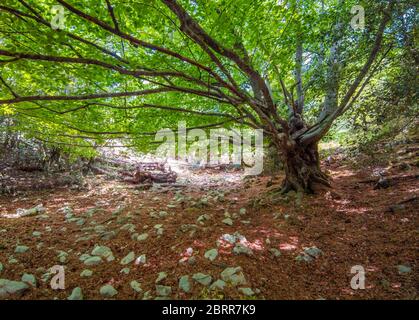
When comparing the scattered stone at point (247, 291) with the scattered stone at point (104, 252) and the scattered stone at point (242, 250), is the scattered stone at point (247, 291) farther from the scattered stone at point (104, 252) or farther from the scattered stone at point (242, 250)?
the scattered stone at point (104, 252)

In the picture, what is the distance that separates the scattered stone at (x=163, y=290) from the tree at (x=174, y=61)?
8.15ft

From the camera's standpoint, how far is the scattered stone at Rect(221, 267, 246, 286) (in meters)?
2.26

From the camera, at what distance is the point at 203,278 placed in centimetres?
234

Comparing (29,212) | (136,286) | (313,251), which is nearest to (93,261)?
(136,286)

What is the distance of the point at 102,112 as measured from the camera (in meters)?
5.11

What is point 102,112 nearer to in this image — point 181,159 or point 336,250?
point 336,250

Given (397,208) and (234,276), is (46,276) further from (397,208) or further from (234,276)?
(397,208)

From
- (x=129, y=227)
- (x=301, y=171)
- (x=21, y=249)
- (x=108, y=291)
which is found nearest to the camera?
(x=108, y=291)

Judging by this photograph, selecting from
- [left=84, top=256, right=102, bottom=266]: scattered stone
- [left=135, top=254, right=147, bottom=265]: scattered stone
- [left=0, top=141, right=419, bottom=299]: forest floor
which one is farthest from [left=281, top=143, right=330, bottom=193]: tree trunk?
[left=84, top=256, right=102, bottom=266]: scattered stone

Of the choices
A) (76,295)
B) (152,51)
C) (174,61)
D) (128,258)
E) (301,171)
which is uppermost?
(152,51)

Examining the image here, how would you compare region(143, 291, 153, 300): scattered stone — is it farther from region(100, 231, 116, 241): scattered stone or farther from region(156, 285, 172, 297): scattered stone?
region(100, 231, 116, 241): scattered stone

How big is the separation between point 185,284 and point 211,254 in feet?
1.93

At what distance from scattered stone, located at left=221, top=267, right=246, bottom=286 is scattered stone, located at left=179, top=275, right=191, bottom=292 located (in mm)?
372
